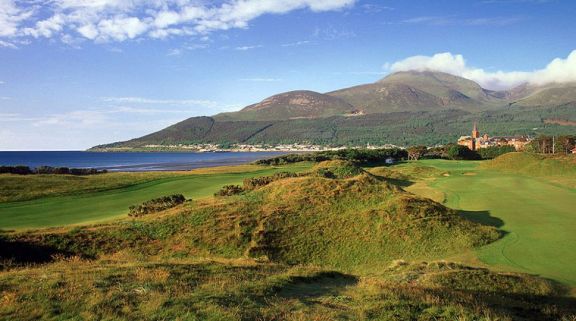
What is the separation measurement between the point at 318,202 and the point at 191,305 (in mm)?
20541

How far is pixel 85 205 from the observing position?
131 ft

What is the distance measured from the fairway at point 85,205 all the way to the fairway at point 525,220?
27.6 m

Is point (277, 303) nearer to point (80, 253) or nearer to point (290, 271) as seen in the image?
point (290, 271)

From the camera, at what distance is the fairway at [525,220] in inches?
846

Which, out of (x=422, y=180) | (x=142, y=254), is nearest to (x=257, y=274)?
(x=142, y=254)

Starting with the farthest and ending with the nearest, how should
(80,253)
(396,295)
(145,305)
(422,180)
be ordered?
(422,180), (80,253), (396,295), (145,305)

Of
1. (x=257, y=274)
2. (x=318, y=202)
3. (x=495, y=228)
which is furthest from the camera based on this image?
(x=318, y=202)

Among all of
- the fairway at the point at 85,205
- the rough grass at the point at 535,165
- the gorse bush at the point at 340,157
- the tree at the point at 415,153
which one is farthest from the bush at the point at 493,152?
the fairway at the point at 85,205

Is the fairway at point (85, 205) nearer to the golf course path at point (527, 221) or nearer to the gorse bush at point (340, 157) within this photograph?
the golf course path at point (527, 221)

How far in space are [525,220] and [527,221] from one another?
1.09ft

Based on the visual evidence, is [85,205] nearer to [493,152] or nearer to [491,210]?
[491,210]

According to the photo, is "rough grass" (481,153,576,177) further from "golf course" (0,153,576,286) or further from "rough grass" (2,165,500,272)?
"rough grass" (2,165,500,272)

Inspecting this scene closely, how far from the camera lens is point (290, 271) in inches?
631

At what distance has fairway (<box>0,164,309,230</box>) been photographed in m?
32.6
